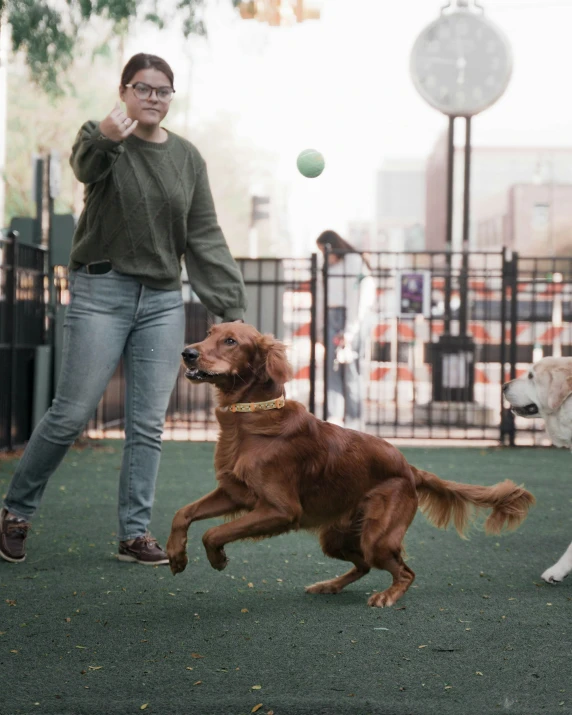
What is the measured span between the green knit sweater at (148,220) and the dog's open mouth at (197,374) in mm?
796

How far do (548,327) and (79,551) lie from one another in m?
11.1

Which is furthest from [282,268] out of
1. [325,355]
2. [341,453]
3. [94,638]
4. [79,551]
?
[94,638]

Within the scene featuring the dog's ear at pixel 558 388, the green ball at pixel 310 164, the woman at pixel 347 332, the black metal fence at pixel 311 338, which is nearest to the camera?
the dog's ear at pixel 558 388

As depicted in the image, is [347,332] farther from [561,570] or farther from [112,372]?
[561,570]

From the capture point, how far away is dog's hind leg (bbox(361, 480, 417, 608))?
4.08 m

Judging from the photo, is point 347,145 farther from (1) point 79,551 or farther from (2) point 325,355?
(1) point 79,551

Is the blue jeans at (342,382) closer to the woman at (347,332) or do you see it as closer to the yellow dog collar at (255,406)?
the woman at (347,332)

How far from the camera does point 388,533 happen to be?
161 inches

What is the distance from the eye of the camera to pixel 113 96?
113 ft

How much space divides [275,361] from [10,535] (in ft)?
5.22

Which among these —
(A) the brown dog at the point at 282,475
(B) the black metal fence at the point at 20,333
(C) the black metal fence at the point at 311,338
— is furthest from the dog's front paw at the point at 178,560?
(B) the black metal fence at the point at 20,333

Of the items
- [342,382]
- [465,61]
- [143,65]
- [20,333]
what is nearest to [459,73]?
[465,61]

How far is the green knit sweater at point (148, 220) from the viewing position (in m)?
A: 4.59

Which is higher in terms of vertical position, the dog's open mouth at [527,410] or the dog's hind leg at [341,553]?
the dog's open mouth at [527,410]
